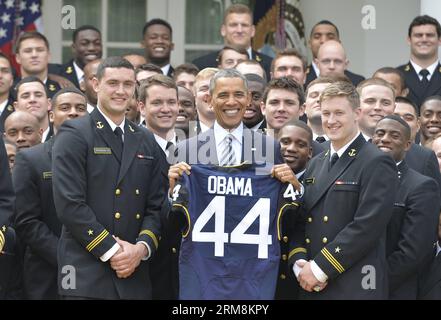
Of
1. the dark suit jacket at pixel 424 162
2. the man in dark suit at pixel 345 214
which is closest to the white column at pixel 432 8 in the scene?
the dark suit jacket at pixel 424 162

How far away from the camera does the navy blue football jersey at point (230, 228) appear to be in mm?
7645

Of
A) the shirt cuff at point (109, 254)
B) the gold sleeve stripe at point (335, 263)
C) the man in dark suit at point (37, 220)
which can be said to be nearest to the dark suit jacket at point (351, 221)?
the gold sleeve stripe at point (335, 263)

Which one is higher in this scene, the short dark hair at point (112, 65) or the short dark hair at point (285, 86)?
the short dark hair at point (112, 65)

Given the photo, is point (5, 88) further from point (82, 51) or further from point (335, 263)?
point (335, 263)

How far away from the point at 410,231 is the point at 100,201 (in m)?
2.10

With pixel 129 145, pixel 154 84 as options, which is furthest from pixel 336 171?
pixel 154 84

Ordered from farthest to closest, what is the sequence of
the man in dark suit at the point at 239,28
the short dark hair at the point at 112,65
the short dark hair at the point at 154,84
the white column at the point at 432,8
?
the white column at the point at 432,8 → the man in dark suit at the point at 239,28 → the short dark hair at the point at 154,84 → the short dark hair at the point at 112,65

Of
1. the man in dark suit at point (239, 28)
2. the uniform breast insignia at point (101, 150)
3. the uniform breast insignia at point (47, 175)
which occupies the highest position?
the man in dark suit at point (239, 28)

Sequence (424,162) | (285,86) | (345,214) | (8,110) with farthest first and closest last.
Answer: (8,110) < (285,86) < (424,162) < (345,214)

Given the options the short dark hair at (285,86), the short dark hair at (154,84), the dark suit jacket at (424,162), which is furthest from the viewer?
the short dark hair at (285,86)

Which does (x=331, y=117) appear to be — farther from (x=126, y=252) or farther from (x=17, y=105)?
(x=17, y=105)

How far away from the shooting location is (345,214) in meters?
7.63

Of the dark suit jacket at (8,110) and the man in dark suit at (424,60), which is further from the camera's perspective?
the man in dark suit at (424,60)

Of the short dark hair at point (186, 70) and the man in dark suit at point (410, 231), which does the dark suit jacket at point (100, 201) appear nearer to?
the man in dark suit at point (410, 231)
